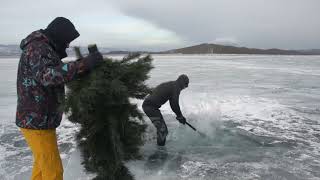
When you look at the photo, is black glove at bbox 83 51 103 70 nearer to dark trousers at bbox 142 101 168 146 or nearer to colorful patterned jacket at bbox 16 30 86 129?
colorful patterned jacket at bbox 16 30 86 129

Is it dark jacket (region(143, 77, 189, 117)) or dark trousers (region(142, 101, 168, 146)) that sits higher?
dark jacket (region(143, 77, 189, 117))

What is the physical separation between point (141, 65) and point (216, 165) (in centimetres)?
299

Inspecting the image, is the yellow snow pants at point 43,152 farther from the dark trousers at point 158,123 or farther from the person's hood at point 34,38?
the dark trousers at point 158,123

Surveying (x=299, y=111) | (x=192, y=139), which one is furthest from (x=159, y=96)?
(x=299, y=111)

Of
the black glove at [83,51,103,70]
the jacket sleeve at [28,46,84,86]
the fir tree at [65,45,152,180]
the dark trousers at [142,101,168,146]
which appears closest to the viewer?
the jacket sleeve at [28,46,84,86]

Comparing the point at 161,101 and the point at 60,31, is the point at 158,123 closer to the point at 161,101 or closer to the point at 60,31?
the point at 161,101

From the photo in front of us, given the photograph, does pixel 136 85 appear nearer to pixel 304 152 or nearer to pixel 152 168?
pixel 152 168

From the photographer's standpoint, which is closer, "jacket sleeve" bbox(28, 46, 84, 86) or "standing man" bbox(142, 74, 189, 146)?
"jacket sleeve" bbox(28, 46, 84, 86)

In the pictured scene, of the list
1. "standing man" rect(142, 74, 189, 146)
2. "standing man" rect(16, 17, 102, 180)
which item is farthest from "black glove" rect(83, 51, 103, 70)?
"standing man" rect(142, 74, 189, 146)

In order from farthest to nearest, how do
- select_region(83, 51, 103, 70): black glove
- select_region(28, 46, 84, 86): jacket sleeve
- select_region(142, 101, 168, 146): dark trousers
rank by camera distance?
select_region(142, 101, 168, 146): dark trousers, select_region(83, 51, 103, 70): black glove, select_region(28, 46, 84, 86): jacket sleeve

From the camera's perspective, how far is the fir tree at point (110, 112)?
323cm

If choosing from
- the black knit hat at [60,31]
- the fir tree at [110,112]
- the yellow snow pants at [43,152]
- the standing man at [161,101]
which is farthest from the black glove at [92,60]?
the standing man at [161,101]

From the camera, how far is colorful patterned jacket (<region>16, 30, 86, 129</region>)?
2953 mm

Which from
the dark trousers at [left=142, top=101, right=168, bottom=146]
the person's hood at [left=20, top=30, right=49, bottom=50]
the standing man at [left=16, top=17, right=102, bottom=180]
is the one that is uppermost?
the person's hood at [left=20, top=30, right=49, bottom=50]
